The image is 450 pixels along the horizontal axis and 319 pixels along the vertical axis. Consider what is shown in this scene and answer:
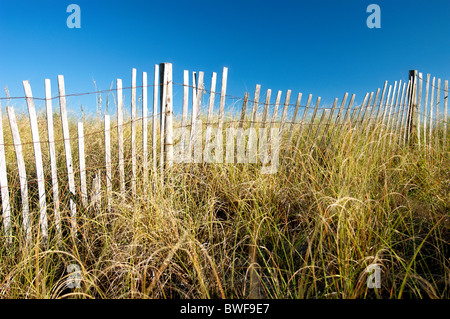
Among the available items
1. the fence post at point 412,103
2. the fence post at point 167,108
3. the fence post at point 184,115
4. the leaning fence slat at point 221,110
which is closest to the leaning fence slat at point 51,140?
the fence post at point 167,108

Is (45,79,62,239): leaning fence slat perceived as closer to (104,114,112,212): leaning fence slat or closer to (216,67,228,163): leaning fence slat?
(104,114,112,212): leaning fence slat

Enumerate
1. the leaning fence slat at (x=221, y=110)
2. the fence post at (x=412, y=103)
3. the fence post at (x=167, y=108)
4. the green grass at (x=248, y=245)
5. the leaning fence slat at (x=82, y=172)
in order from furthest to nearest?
the fence post at (x=412, y=103) < the leaning fence slat at (x=221, y=110) < the fence post at (x=167, y=108) < the leaning fence slat at (x=82, y=172) < the green grass at (x=248, y=245)

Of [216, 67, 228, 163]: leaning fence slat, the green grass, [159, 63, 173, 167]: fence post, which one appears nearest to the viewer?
the green grass

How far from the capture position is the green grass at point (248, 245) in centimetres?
199

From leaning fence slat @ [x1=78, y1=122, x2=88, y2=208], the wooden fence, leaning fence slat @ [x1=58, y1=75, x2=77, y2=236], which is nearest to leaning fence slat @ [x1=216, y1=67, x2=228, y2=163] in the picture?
the wooden fence

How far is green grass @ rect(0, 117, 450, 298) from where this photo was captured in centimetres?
199

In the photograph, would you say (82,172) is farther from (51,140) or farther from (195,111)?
(195,111)

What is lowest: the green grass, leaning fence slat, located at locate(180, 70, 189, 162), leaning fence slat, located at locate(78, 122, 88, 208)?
the green grass

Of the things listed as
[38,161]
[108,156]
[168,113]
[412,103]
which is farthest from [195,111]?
[412,103]

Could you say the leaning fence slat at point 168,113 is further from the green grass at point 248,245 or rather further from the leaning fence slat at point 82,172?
the leaning fence slat at point 82,172

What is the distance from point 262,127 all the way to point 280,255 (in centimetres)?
200

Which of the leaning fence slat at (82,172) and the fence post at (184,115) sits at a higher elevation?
the fence post at (184,115)
